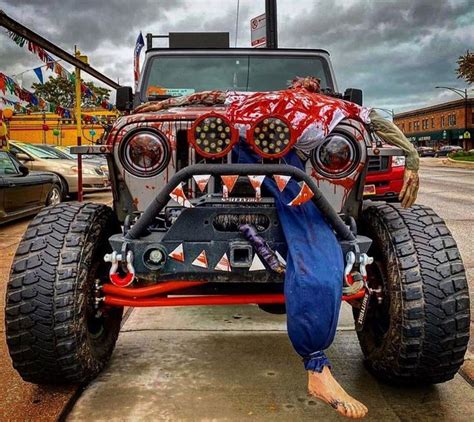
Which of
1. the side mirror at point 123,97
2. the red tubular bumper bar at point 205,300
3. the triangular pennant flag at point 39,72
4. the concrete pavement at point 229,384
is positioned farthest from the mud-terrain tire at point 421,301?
the triangular pennant flag at point 39,72

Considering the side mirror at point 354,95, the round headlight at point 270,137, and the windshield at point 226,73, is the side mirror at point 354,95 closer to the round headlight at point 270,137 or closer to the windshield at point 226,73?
the windshield at point 226,73

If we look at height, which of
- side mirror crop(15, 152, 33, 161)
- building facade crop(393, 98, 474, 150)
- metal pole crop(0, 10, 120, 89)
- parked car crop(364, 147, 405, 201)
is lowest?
parked car crop(364, 147, 405, 201)

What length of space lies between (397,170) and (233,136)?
572 centimetres

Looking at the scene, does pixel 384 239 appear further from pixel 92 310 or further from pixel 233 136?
pixel 92 310

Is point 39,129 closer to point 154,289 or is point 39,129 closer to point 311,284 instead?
point 154,289

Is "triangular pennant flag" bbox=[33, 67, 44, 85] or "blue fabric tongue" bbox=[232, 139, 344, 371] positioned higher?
"triangular pennant flag" bbox=[33, 67, 44, 85]

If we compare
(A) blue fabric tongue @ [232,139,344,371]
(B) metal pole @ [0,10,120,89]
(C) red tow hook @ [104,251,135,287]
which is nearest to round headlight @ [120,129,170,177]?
(C) red tow hook @ [104,251,135,287]

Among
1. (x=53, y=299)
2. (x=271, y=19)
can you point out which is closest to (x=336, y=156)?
(x=53, y=299)

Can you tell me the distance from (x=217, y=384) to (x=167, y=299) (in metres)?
0.61

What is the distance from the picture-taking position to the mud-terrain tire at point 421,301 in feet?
8.91

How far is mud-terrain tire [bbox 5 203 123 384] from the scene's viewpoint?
105 inches

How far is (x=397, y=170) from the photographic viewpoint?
306 inches

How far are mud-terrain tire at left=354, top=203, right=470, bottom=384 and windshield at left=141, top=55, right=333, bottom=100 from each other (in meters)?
2.06

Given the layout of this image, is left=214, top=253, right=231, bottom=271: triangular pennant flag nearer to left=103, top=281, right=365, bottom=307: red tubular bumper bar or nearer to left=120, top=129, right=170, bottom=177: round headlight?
left=103, top=281, right=365, bottom=307: red tubular bumper bar
